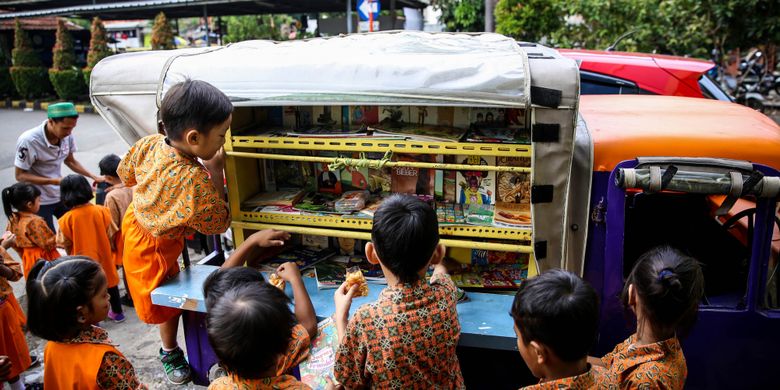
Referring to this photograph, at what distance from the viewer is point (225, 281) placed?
6.28ft

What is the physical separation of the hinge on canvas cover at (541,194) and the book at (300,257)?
1.29m

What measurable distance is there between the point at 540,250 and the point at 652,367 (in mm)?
710

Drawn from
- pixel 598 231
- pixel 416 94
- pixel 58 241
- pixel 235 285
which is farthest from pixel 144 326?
Result: pixel 598 231

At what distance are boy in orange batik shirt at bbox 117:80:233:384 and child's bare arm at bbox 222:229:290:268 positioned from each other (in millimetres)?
209

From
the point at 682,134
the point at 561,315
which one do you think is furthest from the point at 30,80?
the point at 561,315

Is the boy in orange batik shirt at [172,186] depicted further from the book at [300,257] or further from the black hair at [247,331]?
the black hair at [247,331]

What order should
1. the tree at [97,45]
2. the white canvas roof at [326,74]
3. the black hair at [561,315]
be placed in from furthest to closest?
the tree at [97,45]
the white canvas roof at [326,74]
the black hair at [561,315]

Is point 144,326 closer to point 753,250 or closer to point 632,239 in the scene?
point 632,239

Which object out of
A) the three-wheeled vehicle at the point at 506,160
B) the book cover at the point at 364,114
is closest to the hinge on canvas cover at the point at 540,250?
the three-wheeled vehicle at the point at 506,160

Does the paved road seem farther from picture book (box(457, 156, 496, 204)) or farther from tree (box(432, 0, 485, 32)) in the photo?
tree (box(432, 0, 485, 32))

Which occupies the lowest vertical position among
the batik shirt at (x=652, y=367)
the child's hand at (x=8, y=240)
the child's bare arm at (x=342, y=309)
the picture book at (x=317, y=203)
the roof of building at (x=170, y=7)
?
the child's hand at (x=8, y=240)

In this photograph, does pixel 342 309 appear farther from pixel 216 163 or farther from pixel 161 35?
A: pixel 161 35

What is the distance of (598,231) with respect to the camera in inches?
93.3

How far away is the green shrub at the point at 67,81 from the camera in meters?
15.8
